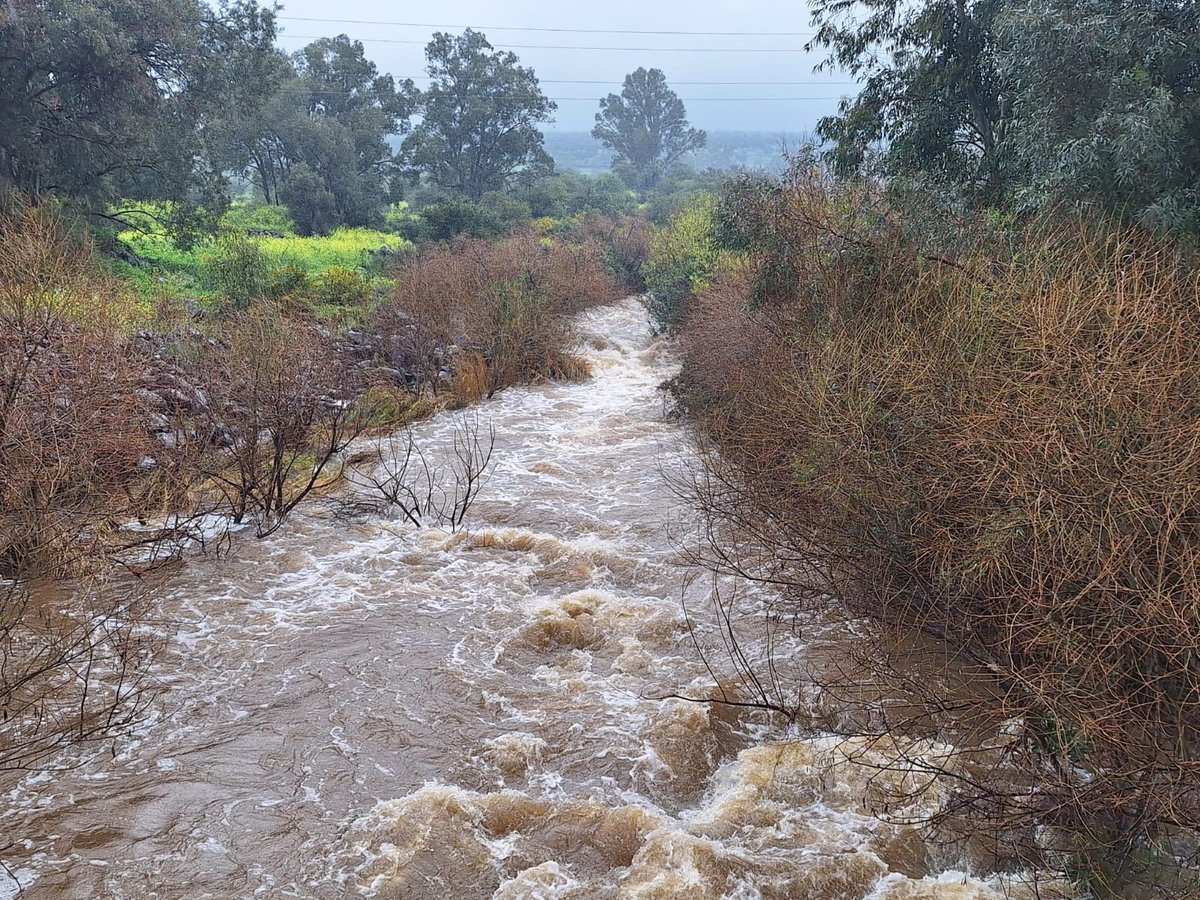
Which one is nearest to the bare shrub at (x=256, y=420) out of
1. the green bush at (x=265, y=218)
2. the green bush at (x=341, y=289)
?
the green bush at (x=341, y=289)

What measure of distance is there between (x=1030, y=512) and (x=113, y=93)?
835 inches

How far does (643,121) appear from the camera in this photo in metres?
85.0

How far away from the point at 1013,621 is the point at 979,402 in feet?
5.27

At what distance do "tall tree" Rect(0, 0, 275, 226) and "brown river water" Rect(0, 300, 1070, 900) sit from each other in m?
14.1

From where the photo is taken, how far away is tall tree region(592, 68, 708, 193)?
83.9 meters

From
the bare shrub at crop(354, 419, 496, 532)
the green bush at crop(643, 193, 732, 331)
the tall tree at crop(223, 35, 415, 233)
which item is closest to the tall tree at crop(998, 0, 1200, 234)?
the green bush at crop(643, 193, 732, 331)

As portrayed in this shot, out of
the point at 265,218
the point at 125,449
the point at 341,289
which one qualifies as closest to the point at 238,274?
the point at 341,289

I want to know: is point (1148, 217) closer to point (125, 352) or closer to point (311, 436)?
point (311, 436)

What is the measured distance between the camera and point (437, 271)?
66.4ft

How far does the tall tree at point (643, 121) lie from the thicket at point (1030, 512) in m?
79.8

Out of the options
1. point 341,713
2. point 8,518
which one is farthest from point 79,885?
point 8,518

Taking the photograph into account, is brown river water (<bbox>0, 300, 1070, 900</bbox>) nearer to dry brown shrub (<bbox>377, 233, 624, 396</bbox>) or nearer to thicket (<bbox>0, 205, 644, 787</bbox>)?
thicket (<bbox>0, 205, 644, 787</bbox>)

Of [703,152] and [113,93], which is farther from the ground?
[703,152]

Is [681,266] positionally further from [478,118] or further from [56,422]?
[478,118]
